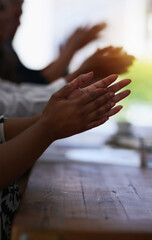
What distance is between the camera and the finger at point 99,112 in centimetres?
72

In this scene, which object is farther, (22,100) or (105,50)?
(22,100)

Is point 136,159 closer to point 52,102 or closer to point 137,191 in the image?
point 137,191

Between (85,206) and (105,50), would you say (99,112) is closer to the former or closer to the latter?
(85,206)

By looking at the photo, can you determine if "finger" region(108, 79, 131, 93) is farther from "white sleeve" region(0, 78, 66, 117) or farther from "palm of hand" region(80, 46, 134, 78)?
"white sleeve" region(0, 78, 66, 117)

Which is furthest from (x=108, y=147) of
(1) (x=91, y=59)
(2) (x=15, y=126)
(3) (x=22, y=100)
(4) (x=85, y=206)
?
(4) (x=85, y=206)

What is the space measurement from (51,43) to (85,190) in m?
1.27

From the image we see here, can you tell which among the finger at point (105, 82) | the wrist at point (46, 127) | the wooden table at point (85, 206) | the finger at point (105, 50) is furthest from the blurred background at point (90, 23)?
the wrist at point (46, 127)

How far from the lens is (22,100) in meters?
1.35

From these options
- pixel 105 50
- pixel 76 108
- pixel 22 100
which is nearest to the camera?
pixel 76 108

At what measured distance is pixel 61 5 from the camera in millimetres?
2098

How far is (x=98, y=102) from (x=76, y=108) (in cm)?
5

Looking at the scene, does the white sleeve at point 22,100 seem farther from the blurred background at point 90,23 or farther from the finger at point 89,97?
the finger at point 89,97

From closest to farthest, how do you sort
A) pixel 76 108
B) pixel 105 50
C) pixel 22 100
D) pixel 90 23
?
1. pixel 76 108
2. pixel 105 50
3. pixel 22 100
4. pixel 90 23

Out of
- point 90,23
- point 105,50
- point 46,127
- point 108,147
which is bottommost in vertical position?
point 46,127
